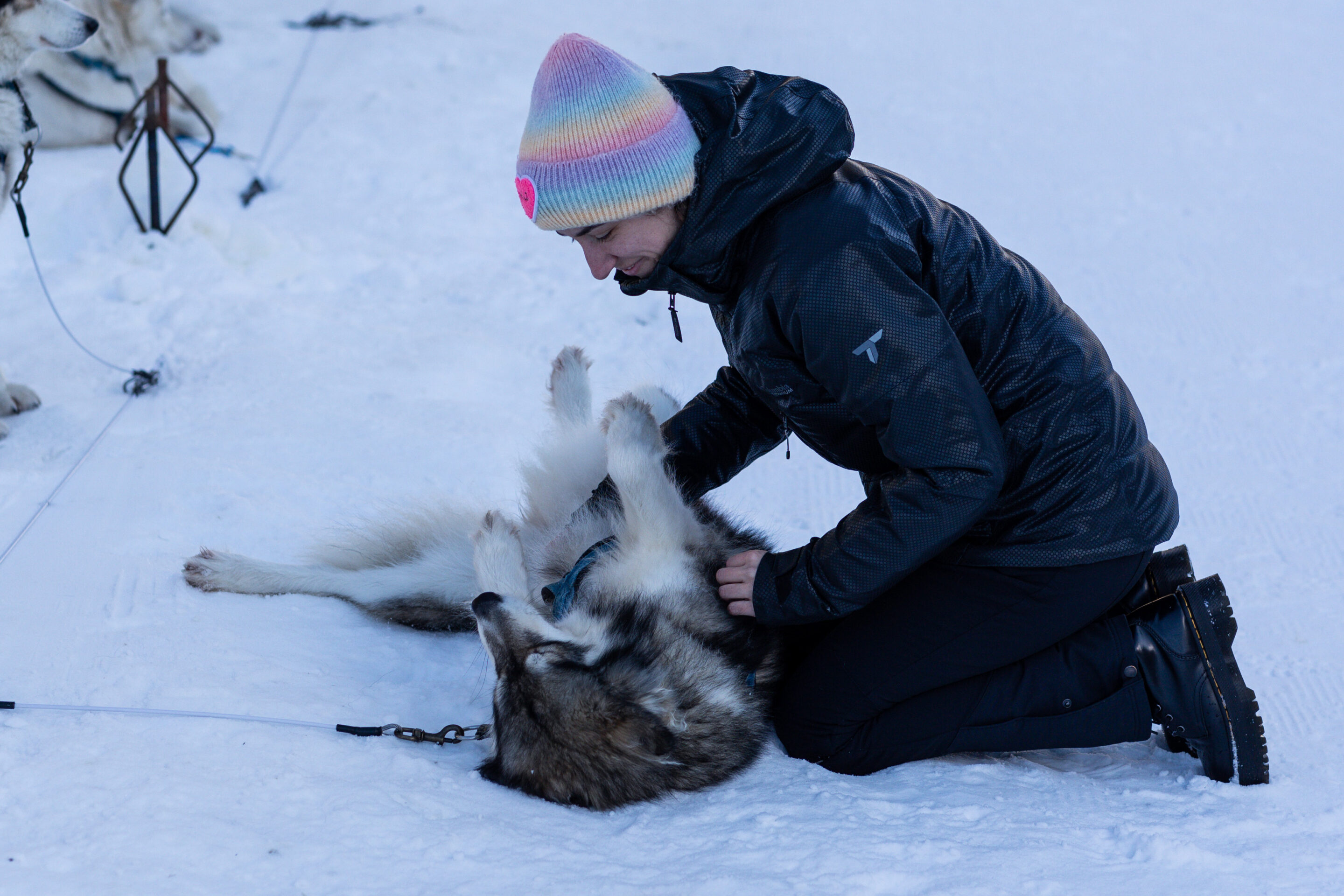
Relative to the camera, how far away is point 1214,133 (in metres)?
6.12

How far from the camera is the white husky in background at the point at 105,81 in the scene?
5.39m

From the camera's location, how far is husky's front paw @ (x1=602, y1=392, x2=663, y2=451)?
239 cm

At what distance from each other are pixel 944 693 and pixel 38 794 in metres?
1.62

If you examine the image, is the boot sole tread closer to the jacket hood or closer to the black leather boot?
the black leather boot

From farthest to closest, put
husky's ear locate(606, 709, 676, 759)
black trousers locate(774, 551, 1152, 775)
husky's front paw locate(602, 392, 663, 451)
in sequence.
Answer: husky's front paw locate(602, 392, 663, 451) → black trousers locate(774, 551, 1152, 775) → husky's ear locate(606, 709, 676, 759)

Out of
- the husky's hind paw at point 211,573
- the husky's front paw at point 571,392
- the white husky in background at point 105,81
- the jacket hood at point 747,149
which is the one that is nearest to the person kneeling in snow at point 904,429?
the jacket hood at point 747,149

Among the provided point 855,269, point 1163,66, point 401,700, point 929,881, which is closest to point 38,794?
→ point 401,700

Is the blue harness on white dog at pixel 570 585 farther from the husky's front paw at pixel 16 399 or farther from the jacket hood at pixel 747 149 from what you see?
the husky's front paw at pixel 16 399

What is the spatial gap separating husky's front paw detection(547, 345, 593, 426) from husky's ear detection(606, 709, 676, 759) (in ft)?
3.34

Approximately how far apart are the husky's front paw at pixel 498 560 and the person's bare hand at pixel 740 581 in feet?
1.38

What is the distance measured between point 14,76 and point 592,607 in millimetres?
2772

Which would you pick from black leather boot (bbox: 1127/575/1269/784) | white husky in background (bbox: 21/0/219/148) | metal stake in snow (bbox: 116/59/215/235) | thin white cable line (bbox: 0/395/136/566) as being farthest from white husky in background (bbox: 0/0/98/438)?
black leather boot (bbox: 1127/575/1269/784)

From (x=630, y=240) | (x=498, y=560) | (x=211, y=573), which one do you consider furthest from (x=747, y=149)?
(x=211, y=573)

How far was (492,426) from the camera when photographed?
3.55 meters
